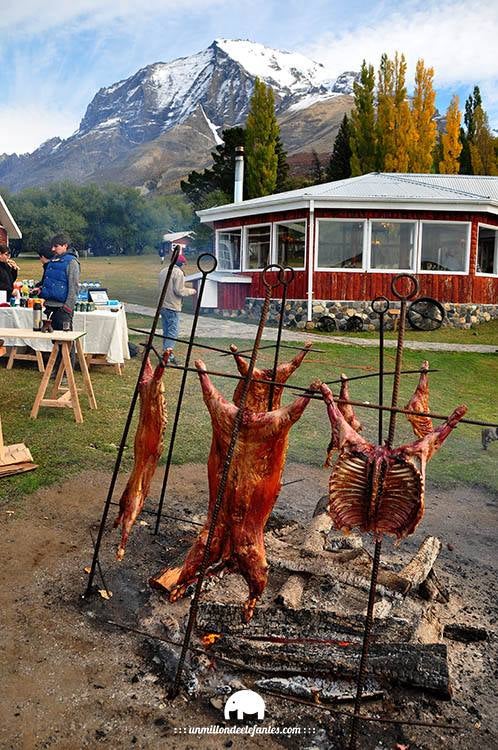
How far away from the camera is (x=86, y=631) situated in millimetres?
3143

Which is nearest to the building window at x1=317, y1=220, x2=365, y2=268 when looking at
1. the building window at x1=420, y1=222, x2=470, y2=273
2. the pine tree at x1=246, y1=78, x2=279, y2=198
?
the building window at x1=420, y1=222, x2=470, y2=273

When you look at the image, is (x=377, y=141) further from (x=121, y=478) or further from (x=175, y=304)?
(x=121, y=478)

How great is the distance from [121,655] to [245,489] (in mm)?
1008

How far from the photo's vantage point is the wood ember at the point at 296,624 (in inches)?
114

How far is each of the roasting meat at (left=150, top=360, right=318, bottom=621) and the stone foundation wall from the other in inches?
568

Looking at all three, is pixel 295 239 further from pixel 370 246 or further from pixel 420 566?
pixel 420 566

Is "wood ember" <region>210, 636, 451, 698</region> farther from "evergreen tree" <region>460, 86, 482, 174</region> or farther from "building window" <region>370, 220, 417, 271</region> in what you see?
"evergreen tree" <region>460, 86, 482, 174</region>

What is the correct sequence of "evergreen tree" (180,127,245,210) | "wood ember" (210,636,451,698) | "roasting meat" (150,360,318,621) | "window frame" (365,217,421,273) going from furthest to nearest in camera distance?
"evergreen tree" (180,127,245,210), "window frame" (365,217,421,273), "roasting meat" (150,360,318,621), "wood ember" (210,636,451,698)

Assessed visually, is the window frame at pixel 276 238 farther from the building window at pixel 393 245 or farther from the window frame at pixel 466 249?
the window frame at pixel 466 249

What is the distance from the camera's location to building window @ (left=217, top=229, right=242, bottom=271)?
20.8 meters

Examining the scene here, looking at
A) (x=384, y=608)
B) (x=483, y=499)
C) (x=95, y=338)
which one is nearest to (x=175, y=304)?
(x=95, y=338)

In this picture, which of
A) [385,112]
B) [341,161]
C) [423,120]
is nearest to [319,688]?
[385,112]

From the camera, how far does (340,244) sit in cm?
1762

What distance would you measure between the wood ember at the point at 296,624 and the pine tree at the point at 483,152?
4225cm
